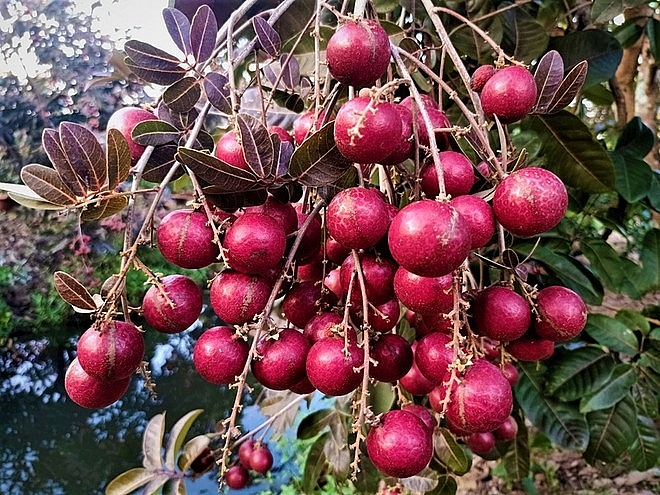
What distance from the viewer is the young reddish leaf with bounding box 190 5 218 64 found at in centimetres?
52

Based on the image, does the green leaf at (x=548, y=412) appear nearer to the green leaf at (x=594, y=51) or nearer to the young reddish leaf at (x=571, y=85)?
the green leaf at (x=594, y=51)

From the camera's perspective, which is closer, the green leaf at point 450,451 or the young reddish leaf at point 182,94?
the young reddish leaf at point 182,94

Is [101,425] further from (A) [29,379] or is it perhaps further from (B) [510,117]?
(B) [510,117]

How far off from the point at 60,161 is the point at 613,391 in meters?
1.18

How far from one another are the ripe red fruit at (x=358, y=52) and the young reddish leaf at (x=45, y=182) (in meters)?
0.26

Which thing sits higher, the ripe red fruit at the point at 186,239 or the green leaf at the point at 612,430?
the ripe red fruit at the point at 186,239

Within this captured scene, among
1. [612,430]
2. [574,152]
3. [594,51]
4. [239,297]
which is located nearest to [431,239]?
[239,297]

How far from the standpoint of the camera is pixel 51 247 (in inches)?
94.0

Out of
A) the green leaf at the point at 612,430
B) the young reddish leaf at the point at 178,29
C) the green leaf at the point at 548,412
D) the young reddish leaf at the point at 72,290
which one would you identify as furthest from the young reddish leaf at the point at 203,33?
the green leaf at the point at 612,430

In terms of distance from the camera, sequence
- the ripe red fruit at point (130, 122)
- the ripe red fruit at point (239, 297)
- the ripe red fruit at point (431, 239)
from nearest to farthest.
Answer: the ripe red fruit at point (431, 239) → the ripe red fruit at point (239, 297) → the ripe red fruit at point (130, 122)

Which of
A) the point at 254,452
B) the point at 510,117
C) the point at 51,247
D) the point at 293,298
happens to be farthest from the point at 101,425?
the point at 510,117

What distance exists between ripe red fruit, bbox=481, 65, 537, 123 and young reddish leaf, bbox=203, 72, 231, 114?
258 mm

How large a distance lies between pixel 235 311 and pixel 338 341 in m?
0.10

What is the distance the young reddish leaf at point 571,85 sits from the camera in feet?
1.69
